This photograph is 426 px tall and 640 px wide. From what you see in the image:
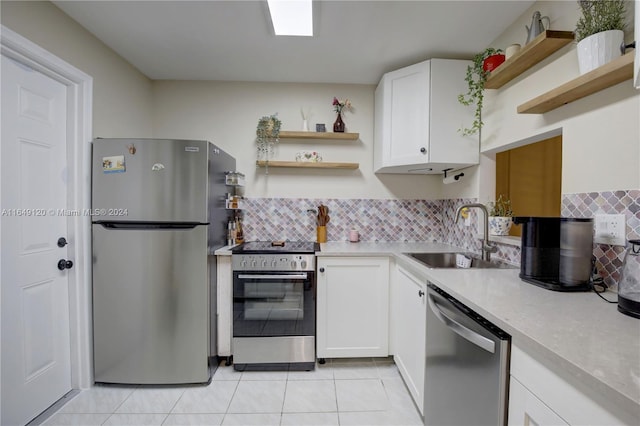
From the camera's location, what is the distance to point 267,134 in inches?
97.4

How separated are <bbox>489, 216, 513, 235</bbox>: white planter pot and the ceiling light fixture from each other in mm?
1769

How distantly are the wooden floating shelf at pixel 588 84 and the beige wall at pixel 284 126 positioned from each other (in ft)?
4.43

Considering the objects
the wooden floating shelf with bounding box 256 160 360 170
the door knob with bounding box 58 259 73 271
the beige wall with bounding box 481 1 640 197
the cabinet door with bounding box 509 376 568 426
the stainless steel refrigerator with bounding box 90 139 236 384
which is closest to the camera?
the cabinet door with bounding box 509 376 568 426

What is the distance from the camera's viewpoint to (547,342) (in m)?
0.70

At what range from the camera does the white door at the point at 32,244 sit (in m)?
1.40

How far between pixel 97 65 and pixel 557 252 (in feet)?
9.82

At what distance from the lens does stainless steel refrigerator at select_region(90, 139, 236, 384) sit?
177 cm

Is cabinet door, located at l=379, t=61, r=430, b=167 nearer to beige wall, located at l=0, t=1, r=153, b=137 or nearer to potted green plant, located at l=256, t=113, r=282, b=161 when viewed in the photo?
potted green plant, located at l=256, t=113, r=282, b=161

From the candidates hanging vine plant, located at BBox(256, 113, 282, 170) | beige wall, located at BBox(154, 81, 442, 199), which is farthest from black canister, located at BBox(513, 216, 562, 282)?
hanging vine plant, located at BBox(256, 113, 282, 170)

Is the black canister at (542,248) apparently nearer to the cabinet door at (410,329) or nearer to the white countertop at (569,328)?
the white countertop at (569,328)

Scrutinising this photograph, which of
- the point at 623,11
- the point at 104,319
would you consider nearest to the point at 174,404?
the point at 104,319

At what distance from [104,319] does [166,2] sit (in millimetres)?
2066

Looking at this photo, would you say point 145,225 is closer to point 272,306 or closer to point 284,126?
point 272,306

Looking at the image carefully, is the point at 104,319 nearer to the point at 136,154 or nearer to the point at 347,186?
the point at 136,154
